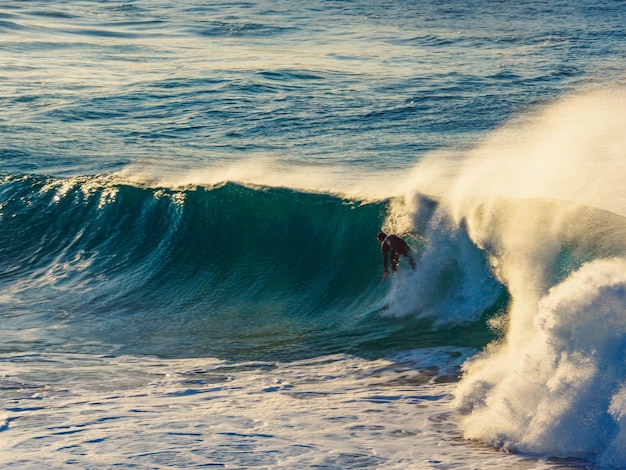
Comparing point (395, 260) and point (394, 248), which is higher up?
point (394, 248)

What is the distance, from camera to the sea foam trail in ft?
30.9

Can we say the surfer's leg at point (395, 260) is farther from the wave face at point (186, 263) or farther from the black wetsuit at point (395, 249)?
the wave face at point (186, 263)

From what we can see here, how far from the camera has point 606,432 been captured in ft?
29.8

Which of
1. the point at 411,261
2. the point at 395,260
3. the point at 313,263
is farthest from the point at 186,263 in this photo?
the point at 411,261

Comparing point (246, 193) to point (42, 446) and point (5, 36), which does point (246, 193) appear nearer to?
point (42, 446)

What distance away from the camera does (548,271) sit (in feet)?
43.0

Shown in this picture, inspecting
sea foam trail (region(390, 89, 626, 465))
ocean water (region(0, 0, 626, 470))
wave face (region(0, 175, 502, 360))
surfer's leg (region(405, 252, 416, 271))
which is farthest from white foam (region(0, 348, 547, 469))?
surfer's leg (region(405, 252, 416, 271))

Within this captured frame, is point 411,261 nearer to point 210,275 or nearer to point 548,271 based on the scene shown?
point 548,271

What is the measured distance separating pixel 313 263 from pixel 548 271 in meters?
4.04

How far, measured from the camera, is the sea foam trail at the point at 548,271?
941 cm

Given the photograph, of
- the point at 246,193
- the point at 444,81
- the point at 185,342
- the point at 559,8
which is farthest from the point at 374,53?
the point at 185,342

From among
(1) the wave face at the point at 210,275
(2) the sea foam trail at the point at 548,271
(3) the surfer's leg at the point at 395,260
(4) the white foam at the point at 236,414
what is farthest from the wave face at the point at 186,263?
(2) the sea foam trail at the point at 548,271

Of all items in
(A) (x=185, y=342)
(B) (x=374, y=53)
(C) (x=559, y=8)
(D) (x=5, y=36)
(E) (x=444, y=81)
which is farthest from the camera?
(C) (x=559, y=8)

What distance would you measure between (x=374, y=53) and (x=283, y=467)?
24.6 metres
